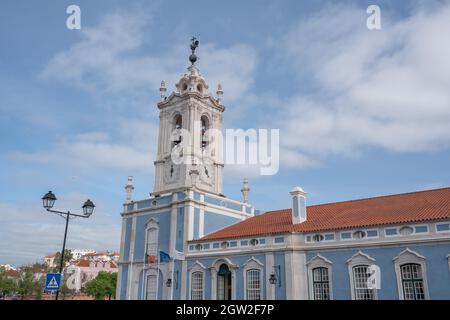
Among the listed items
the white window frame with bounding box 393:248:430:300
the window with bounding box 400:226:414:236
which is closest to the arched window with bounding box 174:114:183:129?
the window with bounding box 400:226:414:236

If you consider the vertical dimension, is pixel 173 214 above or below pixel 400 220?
above

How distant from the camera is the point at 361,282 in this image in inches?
925

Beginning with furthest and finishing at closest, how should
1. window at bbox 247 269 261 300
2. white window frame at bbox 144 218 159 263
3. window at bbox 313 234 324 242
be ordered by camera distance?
1. white window frame at bbox 144 218 159 263
2. window at bbox 247 269 261 300
3. window at bbox 313 234 324 242

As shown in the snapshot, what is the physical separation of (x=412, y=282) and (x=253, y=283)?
9714 mm

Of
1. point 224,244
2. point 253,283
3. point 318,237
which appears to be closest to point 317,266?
point 318,237

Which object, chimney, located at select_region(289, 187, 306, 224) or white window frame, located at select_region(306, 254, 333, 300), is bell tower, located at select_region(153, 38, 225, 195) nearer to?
chimney, located at select_region(289, 187, 306, 224)

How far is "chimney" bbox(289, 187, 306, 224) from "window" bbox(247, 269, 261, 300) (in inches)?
169

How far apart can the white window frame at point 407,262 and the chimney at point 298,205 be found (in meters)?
7.44

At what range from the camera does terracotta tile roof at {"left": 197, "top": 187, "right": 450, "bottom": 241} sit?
23.3m

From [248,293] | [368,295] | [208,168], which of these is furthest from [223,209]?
[368,295]

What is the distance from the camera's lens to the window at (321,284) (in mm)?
24780
